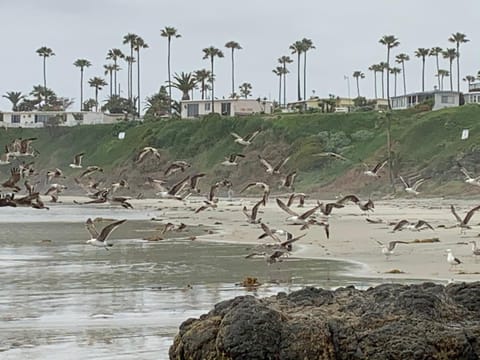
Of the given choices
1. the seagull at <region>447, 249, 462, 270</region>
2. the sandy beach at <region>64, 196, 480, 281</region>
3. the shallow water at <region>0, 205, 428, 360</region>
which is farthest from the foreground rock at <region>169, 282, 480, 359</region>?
the seagull at <region>447, 249, 462, 270</region>

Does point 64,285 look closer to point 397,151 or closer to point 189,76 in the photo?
point 397,151

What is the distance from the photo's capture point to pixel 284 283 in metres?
23.2

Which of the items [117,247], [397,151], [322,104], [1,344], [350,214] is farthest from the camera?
[322,104]

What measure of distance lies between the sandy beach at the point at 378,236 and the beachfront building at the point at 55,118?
74866 millimetres

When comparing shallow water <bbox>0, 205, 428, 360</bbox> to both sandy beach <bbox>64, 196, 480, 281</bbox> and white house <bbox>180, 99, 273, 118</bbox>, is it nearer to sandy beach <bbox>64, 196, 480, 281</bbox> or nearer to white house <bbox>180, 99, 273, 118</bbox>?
sandy beach <bbox>64, 196, 480, 281</bbox>

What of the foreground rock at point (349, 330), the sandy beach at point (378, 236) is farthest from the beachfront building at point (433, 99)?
the foreground rock at point (349, 330)

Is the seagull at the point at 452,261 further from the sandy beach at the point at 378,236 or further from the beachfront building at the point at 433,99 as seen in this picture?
the beachfront building at the point at 433,99

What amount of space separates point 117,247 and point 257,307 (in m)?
23.9

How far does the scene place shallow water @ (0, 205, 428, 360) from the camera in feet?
52.9

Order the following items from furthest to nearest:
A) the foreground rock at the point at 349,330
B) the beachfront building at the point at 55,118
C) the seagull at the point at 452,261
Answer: the beachfront building at the point at 55,118 < the seagull at the point at 452,261 < the foreground rock at the point at 349,330

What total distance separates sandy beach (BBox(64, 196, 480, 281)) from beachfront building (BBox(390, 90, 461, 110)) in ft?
138

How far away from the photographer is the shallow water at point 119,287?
16125 mm

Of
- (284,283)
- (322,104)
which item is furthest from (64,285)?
(322,104)

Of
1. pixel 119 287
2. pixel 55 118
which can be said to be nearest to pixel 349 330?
pixel 119 287
